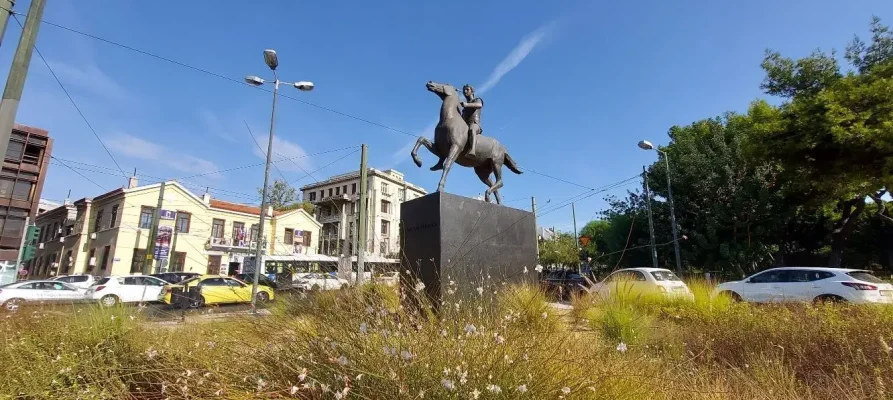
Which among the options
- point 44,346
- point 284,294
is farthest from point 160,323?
point 284,294

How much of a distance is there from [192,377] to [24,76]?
199 inches

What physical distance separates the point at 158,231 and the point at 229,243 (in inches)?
247

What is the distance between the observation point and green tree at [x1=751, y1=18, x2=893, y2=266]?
48.5 feet

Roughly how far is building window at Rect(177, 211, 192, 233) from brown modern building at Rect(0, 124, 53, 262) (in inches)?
410

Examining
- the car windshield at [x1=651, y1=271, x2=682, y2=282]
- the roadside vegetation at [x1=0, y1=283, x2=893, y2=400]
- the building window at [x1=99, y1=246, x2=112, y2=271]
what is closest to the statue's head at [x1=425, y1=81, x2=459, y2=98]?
the roadside vegetation at [x1=0, y1=283, x2=893, y2=400]

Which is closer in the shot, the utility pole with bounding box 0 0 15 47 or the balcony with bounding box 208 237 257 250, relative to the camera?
the utility pole with bounding box 0 0 15 47

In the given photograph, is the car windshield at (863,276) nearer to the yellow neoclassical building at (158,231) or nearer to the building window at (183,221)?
the yellow neoclassical building at (158,231)

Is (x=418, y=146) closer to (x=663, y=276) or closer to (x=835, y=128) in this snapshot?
(x=663, y=276)

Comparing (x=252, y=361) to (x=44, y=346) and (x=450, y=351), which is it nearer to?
(x=450, y=351)

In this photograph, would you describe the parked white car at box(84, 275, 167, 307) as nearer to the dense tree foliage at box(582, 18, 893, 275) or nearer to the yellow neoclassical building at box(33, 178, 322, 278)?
the yellow neoclassical building at box(33, 178, 322, 278)

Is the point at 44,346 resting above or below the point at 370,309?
below

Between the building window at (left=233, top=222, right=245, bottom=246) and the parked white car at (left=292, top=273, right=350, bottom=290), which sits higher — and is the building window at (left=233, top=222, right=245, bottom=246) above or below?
above

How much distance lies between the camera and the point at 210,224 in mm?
35906

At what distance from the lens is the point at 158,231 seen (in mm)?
30859
